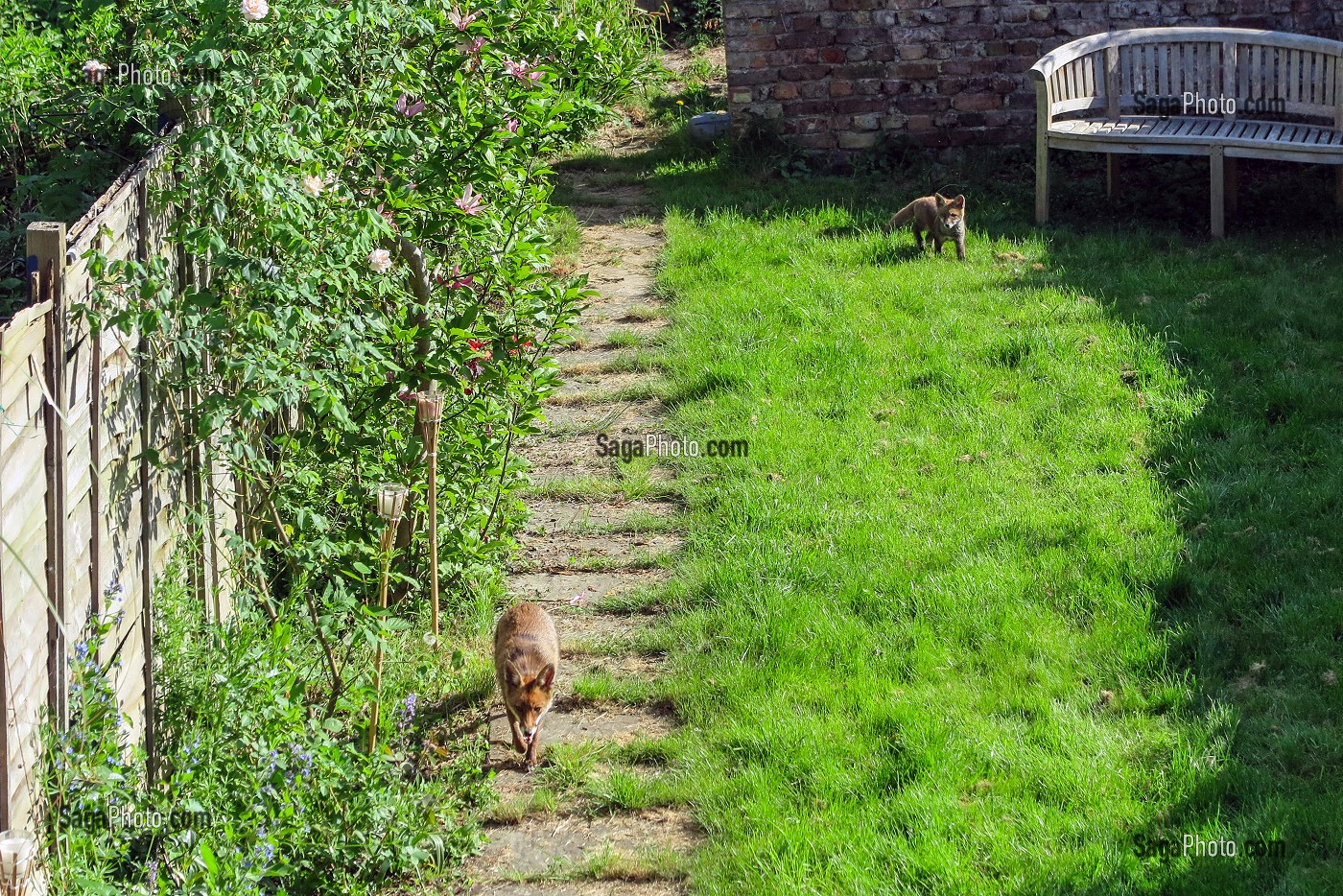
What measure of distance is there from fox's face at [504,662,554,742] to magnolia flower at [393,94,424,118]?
2.29 metres

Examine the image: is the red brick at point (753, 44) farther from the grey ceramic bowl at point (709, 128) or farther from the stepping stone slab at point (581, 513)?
the stepping stone slab at point (581, 513)

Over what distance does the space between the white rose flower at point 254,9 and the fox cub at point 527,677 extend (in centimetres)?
233

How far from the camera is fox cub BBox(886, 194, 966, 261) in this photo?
9141mm

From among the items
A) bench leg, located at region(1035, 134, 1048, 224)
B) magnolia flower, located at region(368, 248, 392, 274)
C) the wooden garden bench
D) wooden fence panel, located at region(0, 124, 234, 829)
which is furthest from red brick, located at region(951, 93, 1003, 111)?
wooden fence panel, located at region(0, 124, 234, 829)

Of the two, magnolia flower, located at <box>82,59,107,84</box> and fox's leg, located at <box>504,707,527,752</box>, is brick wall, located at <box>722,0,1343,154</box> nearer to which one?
magnolia flower, located at <box>82,59,107,84</box>

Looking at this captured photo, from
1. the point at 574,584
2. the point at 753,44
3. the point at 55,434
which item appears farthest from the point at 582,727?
the point at 753,44

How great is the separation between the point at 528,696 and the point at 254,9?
2.47 meters

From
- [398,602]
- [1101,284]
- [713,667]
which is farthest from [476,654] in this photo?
[1101,284]

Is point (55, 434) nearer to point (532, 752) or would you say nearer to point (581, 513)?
point (532, 752)

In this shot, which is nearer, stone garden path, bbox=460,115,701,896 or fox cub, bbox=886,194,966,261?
stone garden path, bbox=460,115,701,896

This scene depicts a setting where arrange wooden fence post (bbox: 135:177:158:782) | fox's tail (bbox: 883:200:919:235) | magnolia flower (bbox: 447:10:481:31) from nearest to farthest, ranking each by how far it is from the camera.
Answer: wooden fence post (bbox: 135:177:158:782) → magnolia flower (bbox: 447:10:481:31) → fox's tail (bbox: 883:200:919:235)

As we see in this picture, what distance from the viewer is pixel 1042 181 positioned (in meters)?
10.0

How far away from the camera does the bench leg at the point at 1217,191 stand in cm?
941

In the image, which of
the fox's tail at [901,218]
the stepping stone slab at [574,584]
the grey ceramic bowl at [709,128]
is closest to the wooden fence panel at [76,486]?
the stepping stone slab at [574,584]
